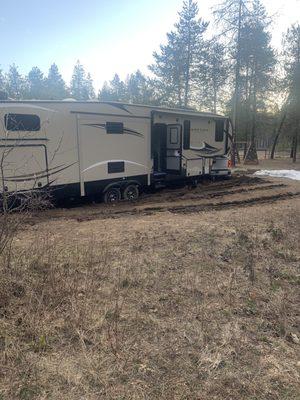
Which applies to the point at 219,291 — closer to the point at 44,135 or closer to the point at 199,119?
the point at 44,135

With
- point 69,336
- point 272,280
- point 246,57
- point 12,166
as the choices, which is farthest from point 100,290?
point 246,57

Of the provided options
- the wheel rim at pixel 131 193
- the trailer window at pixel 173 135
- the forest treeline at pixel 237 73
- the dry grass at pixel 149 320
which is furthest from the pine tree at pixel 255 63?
the dry grass at pixel 149 320

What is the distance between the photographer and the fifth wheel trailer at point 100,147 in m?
8.12

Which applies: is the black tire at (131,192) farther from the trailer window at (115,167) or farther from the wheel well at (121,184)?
the trailer window at (115,167)

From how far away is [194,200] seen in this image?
418 inches

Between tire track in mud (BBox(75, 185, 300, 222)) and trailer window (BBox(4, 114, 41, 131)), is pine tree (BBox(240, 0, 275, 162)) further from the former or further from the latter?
trailer window (BBox(4, 114, 41, 131))

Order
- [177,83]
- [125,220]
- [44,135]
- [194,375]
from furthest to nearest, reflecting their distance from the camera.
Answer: [177,83] → [44,135] → [125,220] → [194,375]

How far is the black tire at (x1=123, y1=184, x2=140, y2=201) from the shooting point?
10.9m

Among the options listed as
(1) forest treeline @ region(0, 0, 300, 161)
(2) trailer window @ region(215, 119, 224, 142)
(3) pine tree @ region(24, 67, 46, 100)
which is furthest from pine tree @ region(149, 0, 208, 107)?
(3) pine tree @ region(24, 67, 46, 100)

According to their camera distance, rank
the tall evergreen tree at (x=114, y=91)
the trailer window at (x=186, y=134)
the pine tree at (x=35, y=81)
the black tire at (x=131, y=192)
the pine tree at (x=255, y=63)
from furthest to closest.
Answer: the tall evergreen tree at (x=114, y=91)
the pine tree at (x=35, y=81)
the pine tree at (x=255, y=63)
the trailer window at (x=186, y=134)
the black tire at (x=131, y=192)

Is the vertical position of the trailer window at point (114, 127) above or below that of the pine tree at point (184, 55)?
below

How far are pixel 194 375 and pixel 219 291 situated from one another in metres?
1.58

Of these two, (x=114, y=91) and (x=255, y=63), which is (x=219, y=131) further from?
(x=114, y=91)

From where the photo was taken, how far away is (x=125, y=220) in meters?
7.65
